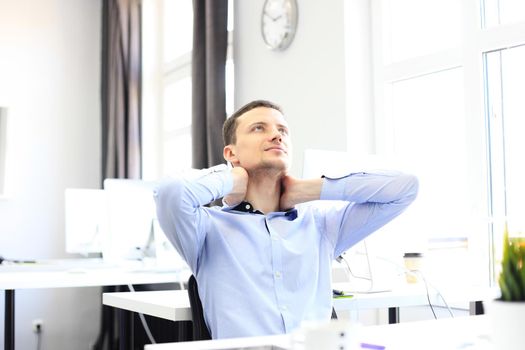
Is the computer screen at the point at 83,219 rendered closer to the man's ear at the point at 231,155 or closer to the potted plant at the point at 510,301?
the man's ear at the point at 231,155

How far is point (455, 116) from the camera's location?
9.91ft

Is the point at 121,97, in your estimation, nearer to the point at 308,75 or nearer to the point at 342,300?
the point at 308,75

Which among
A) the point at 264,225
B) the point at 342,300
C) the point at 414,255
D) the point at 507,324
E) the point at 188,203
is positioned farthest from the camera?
the point at 414,255

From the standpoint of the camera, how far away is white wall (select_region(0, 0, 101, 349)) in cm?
539

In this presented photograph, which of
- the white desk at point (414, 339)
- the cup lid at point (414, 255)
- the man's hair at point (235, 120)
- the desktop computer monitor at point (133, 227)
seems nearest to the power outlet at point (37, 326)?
the desktop computer monitor at point (133, 227)

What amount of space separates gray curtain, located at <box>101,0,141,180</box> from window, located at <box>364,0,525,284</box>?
2.56 metres

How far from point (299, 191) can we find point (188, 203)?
344 millimetres

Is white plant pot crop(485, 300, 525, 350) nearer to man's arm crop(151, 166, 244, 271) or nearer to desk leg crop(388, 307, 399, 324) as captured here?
man's arm crop(151, 166, 244, 271)

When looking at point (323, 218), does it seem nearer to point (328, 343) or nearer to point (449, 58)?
point (328, 343)

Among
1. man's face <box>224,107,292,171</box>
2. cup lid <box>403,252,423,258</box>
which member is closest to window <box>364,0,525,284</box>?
cup lid <box>403,252,423,258</box>

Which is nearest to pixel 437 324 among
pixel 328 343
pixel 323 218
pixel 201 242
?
pixel 323 218

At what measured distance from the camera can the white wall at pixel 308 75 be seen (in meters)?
3.39

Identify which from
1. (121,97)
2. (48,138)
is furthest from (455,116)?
(48,138)

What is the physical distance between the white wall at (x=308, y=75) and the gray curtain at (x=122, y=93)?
160 cm
